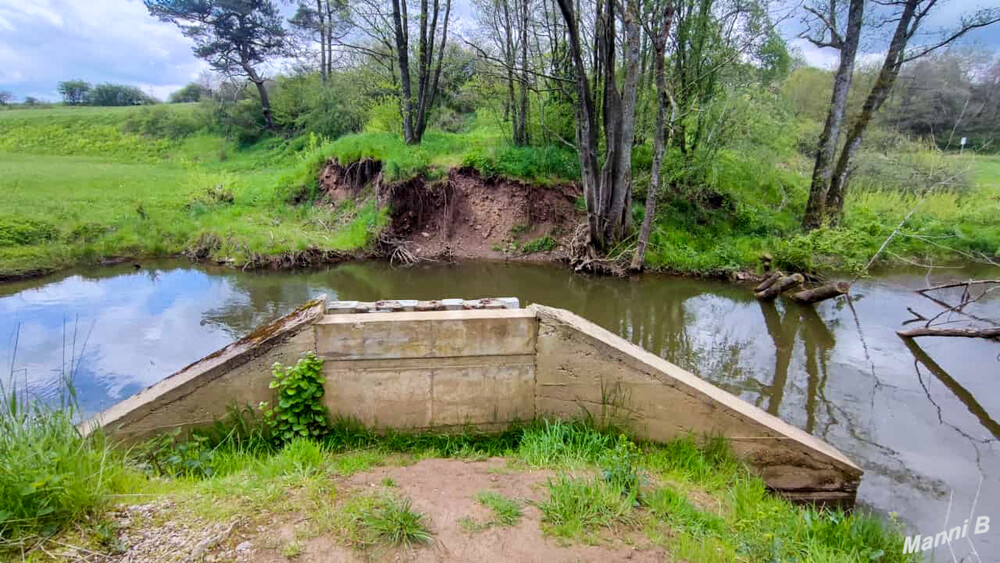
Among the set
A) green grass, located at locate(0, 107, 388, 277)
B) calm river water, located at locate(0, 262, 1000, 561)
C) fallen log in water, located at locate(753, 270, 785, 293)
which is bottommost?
calm river water, located at locate(0, 262, 1000, 561)

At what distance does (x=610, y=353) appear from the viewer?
15.4ft

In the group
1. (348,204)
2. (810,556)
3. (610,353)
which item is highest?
(348,204)

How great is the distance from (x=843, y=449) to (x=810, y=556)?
309 cm

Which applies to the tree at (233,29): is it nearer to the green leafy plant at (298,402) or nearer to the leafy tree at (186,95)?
the leafy tree at (186,95)

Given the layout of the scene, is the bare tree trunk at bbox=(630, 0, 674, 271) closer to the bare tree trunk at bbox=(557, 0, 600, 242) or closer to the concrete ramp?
the bare tree trunk at bbox=(557, 0, 600, 242)

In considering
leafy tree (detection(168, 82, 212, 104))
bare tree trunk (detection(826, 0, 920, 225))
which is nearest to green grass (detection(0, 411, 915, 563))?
bare tree trunk (detection(826, 0, 920, 225))

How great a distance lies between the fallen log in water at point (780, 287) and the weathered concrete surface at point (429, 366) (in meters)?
7.42

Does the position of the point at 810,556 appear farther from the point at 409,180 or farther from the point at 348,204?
the point at 348,204

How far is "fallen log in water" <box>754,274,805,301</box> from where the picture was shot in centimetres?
991

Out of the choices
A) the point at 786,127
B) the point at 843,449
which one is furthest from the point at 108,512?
the point at 786,127

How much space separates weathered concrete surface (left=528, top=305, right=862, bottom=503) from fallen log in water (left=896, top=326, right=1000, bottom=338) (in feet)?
15.5

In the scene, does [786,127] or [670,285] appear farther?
[786,127]

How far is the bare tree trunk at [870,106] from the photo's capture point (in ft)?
40.1

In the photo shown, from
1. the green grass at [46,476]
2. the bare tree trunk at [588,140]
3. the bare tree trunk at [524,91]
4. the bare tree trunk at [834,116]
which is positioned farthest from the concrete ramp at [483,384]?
the bare tree trunk at [524,91]
